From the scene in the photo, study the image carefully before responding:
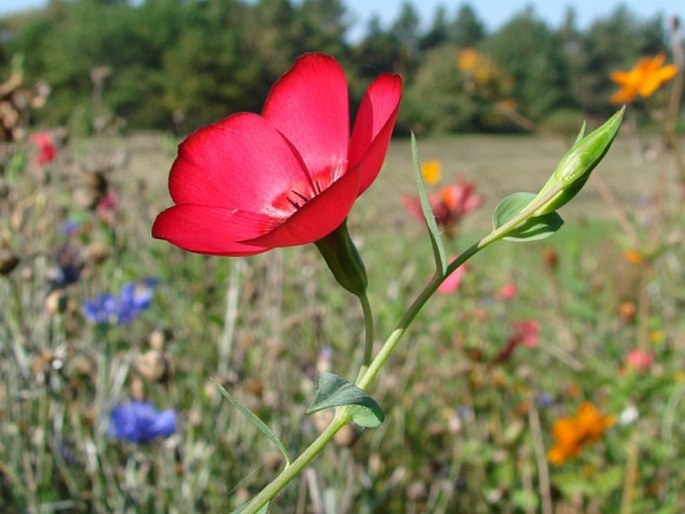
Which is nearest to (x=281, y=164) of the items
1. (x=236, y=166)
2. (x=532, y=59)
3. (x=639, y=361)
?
(x=236, y=166)

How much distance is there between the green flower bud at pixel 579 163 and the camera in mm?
300

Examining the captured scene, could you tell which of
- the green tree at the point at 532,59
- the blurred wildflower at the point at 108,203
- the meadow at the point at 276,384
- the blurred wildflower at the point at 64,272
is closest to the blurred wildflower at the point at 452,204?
the meadow at the point at 276,384

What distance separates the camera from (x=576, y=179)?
0.30 m

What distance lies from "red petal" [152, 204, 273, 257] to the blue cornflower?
0.54 metres

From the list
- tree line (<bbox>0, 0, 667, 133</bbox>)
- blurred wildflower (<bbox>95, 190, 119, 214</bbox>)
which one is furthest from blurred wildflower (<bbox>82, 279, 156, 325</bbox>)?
tree line (<bbox>0, 0, 667, 133</bbox>)

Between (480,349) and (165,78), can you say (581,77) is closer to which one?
(165,78)

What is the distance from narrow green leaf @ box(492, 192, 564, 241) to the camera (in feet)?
1.05

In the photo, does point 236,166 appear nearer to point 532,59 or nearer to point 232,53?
point 232,53

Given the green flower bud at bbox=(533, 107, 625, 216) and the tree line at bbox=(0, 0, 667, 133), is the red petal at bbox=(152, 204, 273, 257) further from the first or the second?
the tree line at bbox=(0, 0, 667, 133)

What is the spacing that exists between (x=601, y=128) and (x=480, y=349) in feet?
3.31

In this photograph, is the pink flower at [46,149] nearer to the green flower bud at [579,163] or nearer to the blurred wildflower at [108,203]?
the blurred wildflower at [108,203]

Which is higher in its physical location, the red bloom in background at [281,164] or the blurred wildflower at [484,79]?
the blurred wildflower at [484,79]

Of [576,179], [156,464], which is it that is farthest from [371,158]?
[156,464]

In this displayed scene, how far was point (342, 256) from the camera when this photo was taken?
33 centimetres
